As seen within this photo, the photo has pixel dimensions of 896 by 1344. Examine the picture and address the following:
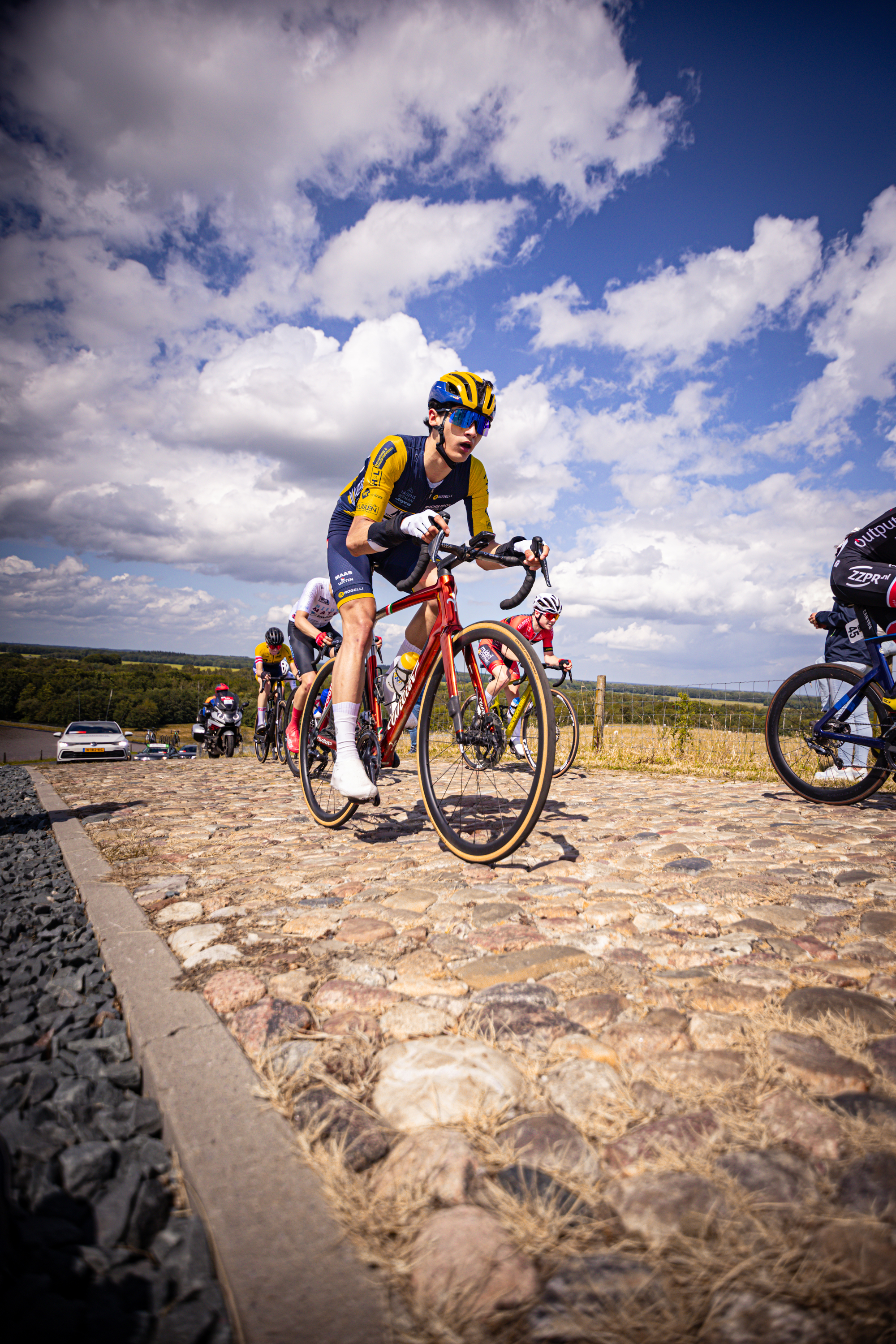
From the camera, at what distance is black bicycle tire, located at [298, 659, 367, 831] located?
4.09 meters

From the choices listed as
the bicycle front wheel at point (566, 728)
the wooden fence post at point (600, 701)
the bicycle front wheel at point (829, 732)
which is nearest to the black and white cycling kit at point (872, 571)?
the bicycle front wheel at point (829, 732)

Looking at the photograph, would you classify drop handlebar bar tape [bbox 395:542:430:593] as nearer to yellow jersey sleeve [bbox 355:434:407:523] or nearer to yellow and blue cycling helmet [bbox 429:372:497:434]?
yellow jersey sleeve [bbox 355:434:407:523]

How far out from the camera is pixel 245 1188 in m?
0.97

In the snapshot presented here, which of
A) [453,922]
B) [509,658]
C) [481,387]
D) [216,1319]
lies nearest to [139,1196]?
[216,1319]

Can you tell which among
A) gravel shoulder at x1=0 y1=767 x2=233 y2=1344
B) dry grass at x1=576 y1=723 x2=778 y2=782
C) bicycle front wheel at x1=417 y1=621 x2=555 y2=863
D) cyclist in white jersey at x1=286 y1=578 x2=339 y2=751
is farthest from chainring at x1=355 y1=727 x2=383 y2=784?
dry grass at x1=576 y1=723 x2=778 y2=782

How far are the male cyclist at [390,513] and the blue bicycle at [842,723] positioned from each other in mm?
2856

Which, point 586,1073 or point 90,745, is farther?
point 90,745

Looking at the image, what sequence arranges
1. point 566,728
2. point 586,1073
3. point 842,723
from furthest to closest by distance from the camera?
point 566,728
point 842,723
point 586,1073

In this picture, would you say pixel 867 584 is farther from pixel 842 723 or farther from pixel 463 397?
pixel 463 397

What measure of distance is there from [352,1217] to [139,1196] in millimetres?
352

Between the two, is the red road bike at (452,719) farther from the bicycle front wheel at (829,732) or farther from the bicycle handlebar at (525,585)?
the bicycle front wheel at (829,732)

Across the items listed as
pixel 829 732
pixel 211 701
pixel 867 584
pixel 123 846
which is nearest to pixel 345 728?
pixel 123 846

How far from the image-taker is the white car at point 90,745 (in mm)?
19156

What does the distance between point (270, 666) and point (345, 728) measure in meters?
9.11
